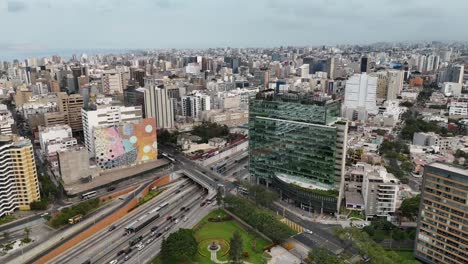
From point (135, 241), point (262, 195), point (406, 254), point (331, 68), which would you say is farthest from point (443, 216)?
point (331, 68)

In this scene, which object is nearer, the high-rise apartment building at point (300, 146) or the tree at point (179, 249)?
the tree at point (179, 249)

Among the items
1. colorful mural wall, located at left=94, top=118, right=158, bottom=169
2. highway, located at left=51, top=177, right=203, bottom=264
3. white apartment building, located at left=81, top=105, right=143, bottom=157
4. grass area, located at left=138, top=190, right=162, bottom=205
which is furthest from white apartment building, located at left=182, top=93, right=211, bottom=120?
highway, located at left=51, top=177, right=203, bottom=264

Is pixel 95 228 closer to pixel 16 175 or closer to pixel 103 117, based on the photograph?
pixel 16 175

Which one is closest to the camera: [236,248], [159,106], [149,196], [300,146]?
[236,248]

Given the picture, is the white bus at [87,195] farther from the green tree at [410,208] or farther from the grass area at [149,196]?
the green tree at [410,208]

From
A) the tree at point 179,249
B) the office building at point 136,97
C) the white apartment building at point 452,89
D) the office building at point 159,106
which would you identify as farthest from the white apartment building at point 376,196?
the white apartment building at point 452,89
